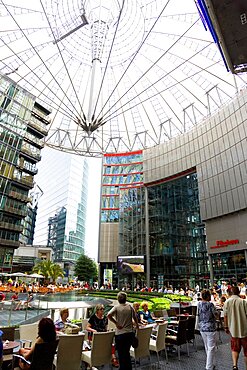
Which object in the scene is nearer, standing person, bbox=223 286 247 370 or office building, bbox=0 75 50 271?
standing person, bbox=223 286 247 370

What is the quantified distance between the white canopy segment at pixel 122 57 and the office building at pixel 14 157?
3.16m

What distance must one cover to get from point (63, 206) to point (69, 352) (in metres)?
110

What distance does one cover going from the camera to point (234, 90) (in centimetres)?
3772

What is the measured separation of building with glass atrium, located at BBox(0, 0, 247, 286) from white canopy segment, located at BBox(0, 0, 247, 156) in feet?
0.50

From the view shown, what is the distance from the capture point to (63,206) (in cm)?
11200

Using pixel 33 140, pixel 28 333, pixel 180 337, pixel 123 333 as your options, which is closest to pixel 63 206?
pixel 33 140

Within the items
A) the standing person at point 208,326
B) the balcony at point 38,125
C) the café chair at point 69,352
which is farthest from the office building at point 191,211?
the café chair at point 69,352

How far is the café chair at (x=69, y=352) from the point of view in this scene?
5309 mm

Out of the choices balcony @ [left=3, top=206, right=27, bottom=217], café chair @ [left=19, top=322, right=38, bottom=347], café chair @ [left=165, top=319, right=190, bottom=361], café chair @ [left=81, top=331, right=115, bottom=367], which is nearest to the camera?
café chair @ [left=81, top=331, right=115, bottom=367]

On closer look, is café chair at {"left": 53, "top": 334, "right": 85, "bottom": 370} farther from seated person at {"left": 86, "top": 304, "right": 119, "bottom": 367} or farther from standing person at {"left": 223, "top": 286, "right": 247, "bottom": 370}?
standing person at {"left": 223, "top": 286, "right": 247, "bottom": 370}

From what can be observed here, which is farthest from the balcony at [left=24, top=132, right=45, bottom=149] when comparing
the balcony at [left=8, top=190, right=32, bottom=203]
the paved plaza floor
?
the paved plaza floor

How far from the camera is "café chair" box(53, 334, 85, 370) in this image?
5.31 meters

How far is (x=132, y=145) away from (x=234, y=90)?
24.0 m

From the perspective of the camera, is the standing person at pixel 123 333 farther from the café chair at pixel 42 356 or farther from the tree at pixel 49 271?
the tree at pixel 49 271
